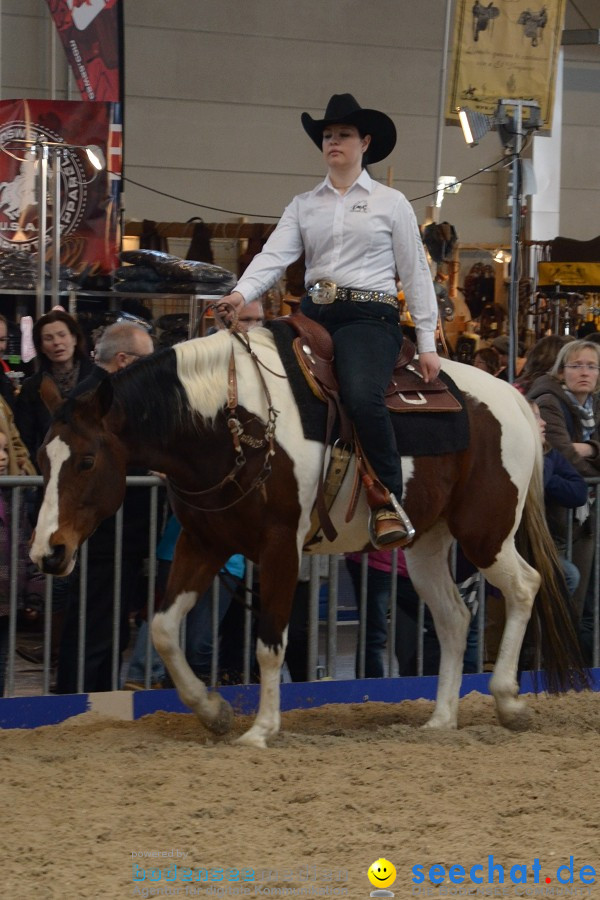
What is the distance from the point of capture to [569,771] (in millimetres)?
4570

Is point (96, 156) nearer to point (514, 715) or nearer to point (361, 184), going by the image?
point (361, 184)

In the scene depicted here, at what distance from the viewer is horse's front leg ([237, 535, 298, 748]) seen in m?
4.89

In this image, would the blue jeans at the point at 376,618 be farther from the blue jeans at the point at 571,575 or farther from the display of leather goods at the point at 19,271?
the display of leather goods at the point at 19,271

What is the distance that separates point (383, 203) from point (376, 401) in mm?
875

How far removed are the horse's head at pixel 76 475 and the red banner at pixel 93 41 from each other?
6682 mm

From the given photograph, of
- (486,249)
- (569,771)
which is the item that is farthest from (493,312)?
(569,771)

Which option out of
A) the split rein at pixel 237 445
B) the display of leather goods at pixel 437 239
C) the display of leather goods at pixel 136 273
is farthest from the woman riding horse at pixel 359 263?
the display of leather goods at pixel 437 239

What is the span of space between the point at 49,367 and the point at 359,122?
7.59 feet

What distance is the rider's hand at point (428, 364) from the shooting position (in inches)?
208

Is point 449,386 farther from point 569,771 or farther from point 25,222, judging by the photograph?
point 25,222

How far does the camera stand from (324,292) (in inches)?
203

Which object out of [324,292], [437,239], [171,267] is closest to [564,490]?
[324,292]

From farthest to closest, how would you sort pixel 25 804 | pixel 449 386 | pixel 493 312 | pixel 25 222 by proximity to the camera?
pixel 493 312, pixel 25 222, pixel 449 386, pixel 25 804

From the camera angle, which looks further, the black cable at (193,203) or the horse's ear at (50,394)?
the black cable at (193,203)
